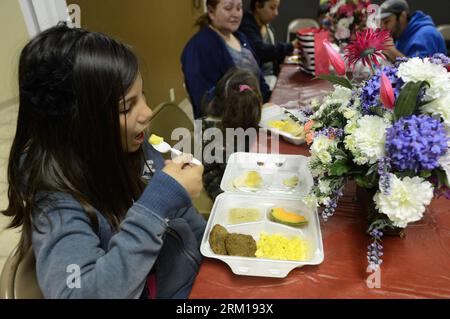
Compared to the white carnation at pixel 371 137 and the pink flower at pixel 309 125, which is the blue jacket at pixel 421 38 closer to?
the pink flower at pixel 309 125

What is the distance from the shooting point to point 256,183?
1.11 meters

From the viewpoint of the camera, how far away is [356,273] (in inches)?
29.2

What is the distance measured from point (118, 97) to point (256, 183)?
22.0 inches

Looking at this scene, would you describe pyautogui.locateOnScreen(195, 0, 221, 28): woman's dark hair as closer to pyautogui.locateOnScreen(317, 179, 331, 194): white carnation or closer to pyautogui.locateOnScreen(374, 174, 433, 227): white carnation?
pyautogui.locateOnScreen(317, 179, 331, 194): white carnation

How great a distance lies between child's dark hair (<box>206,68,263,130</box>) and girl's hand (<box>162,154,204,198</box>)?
766 millimetres

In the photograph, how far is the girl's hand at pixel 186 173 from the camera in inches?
29.1

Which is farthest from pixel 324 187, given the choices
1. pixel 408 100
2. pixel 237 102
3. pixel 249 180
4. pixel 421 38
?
pixel 421 38

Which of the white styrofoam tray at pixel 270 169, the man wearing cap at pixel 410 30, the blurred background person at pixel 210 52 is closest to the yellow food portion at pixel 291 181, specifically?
the white styrofoam tray at pixel 270 169

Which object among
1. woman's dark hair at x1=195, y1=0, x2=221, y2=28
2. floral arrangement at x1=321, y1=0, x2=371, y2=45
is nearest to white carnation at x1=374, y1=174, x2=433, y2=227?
woman's dark hair at x1=195, y1=0, x2=221, y2=28

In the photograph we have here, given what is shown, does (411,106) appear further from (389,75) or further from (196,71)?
(196,71)

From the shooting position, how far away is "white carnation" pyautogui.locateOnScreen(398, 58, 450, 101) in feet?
2.25

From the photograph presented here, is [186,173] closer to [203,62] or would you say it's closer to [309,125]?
[309,125]

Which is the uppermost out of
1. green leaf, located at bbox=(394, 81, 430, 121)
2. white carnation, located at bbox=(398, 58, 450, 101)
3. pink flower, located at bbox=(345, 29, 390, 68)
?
pink flower, located at bbox=(345, 29, 390, 68)

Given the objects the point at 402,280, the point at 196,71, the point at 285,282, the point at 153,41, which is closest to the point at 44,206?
the point at 285,282
